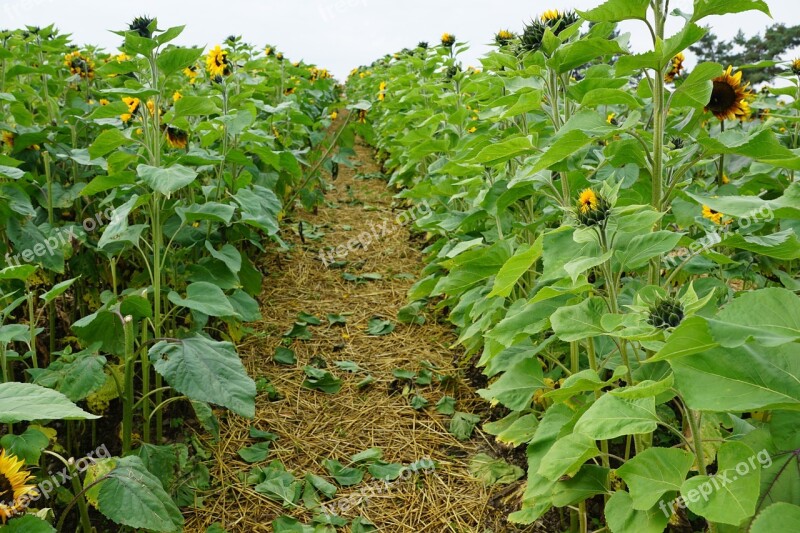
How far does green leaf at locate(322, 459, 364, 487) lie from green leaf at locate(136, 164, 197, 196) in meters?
1.20

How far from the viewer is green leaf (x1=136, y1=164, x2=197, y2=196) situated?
1809mm

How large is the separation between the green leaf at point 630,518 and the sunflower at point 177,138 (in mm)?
2468

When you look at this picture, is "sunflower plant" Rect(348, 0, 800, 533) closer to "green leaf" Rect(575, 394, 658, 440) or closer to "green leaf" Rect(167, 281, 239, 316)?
"green leaf" Rect(575, 394, 658, 440)

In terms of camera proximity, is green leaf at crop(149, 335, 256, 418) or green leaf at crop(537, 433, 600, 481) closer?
green leaf at crop(537, 433, 600, 481)

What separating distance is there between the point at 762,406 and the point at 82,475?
2082 millimetres

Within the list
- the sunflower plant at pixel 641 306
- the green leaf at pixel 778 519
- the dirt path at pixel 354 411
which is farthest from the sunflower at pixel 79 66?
the green leaf at pixel 778 519

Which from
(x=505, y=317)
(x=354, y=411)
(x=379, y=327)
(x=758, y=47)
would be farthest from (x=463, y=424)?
(x=758, y=47)

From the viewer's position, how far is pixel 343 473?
2.31m

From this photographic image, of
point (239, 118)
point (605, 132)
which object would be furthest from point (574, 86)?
point (239, 118)

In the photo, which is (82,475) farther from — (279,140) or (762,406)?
(279,140)

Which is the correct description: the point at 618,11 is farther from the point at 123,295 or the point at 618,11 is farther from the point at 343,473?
the point at 123,295

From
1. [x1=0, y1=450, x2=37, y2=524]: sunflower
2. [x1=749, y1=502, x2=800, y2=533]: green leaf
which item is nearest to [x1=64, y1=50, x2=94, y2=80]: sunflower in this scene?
[x1=0, y1=450, x2=37, y2=524]: sunflower

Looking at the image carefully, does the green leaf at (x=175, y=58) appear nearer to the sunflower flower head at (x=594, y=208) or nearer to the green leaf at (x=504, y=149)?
the green leaf at (x=504, y=149)

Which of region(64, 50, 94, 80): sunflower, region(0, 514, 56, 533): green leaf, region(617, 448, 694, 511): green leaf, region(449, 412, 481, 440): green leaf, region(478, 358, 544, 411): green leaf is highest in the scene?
region(64, 50, 94, 80): sunflower
